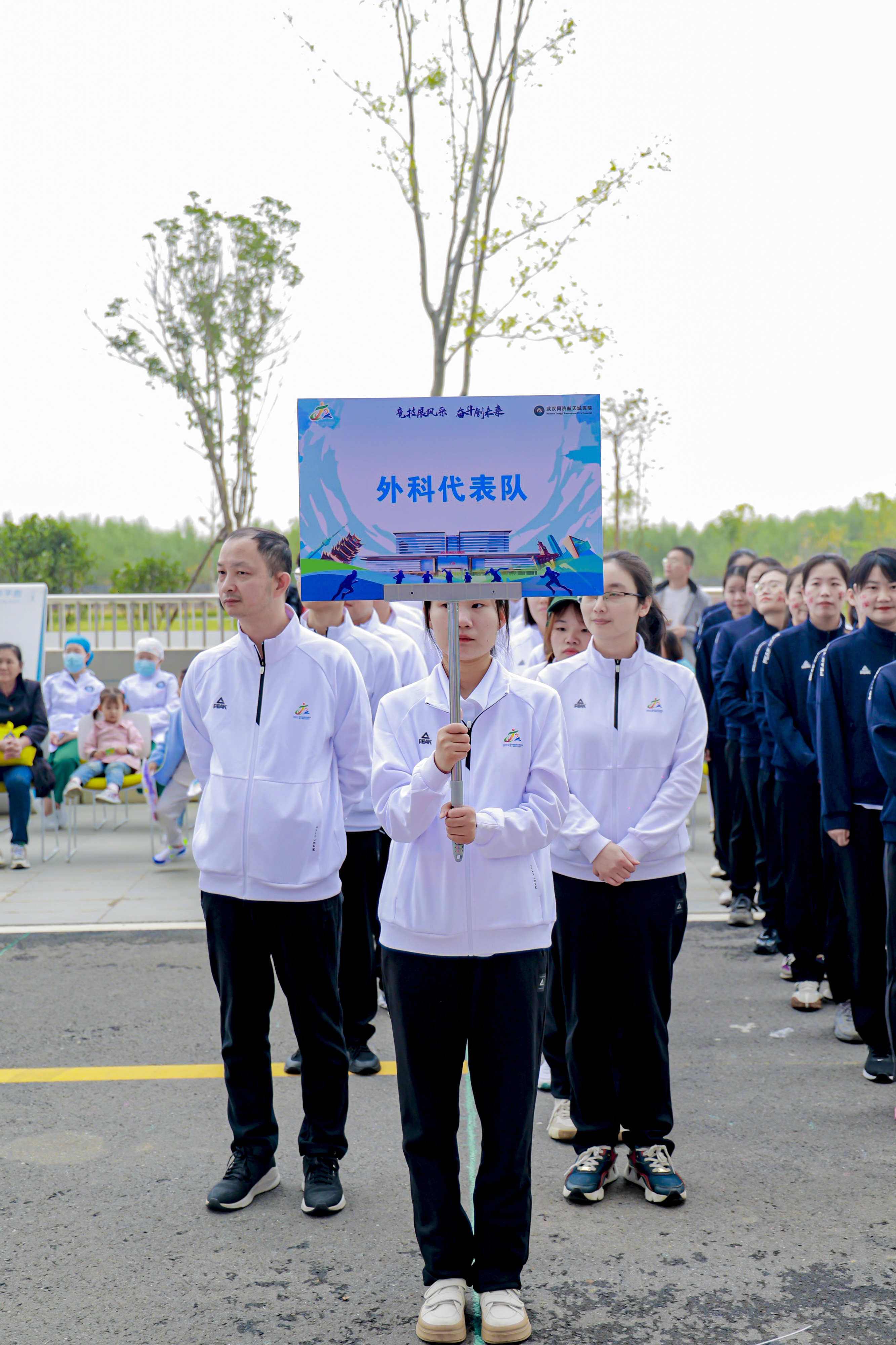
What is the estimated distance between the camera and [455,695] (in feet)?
9.17

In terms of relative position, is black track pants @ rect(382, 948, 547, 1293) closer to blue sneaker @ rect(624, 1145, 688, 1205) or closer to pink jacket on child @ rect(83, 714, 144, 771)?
blue sneaker @ rect(624, 1145, 688, 1205)

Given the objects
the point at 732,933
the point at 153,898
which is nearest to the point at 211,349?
the point at 153,898

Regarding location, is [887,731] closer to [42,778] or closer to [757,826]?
[757,826]

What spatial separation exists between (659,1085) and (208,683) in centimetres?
189

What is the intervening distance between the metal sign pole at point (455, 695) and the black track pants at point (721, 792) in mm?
5041

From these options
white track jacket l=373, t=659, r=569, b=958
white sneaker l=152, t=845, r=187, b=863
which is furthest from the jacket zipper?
white sneaker l=152, t=845, r=187, b=863

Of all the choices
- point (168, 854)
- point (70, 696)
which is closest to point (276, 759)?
point (168, 854)

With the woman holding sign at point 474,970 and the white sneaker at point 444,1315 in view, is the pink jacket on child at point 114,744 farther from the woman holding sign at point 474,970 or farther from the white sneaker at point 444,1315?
the white sneaker at point 444,1315

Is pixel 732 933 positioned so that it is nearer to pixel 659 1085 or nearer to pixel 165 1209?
pixel 659 1085

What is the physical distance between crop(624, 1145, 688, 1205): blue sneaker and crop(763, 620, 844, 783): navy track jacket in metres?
2.32

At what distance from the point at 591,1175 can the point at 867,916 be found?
5.60 ft

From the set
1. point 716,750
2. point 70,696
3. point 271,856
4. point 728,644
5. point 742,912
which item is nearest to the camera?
point 271,856

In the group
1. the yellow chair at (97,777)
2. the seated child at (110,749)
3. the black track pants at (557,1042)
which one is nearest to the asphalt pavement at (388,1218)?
the black track pants at (557,1042)

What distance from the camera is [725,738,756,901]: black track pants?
7055mm
